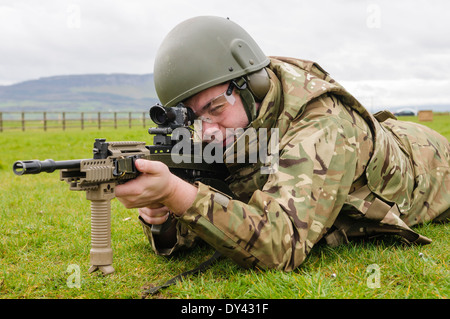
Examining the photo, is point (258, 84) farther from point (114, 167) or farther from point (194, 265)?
point (194, 265)

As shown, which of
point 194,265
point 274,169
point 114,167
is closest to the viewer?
point 114,167

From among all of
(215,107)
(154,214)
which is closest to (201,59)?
(215,107)

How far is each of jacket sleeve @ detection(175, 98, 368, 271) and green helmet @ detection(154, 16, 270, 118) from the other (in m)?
0.69

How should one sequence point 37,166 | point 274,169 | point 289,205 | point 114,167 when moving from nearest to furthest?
point 37,166
point 114,167
point 289,205
point 274,169

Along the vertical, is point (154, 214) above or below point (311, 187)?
below

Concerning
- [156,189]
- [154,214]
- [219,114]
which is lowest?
[154,214]

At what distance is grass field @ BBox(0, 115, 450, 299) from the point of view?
265 cm

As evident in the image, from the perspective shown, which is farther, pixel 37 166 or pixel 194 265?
pixel 194 265

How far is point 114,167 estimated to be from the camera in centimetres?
254

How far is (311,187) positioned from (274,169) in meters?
0.29

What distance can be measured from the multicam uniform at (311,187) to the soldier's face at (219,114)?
0.54 ft

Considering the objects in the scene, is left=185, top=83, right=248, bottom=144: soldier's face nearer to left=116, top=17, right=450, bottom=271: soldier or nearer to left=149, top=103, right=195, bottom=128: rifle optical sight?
left=116, top=17, right=450, bottom=271: soldier

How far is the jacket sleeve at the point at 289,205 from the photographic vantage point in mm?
2629

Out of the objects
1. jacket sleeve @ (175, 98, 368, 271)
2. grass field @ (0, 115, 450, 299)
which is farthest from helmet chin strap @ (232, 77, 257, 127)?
grass field @ (0, 115, 450, 299)
